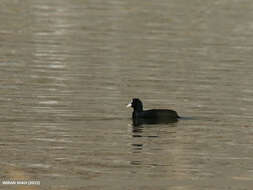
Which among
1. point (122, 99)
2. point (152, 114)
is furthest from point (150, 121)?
point (122, 99)

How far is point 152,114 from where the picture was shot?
85.1ft

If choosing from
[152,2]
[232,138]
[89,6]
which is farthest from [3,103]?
[152,2]

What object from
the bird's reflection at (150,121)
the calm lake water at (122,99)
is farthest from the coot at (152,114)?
the calm lake water at (122,99)

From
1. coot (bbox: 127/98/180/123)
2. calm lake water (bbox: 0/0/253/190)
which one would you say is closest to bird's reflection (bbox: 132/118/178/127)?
coot (bbox: 127/98/180/123)

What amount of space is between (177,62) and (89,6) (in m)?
22.5

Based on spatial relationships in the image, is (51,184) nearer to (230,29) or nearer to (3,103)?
(3,103)

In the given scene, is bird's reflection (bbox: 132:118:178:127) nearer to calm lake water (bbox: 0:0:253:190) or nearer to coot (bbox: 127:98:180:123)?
coot (bbox: 127:98:180:123)

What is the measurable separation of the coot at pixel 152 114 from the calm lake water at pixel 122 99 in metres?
0.24

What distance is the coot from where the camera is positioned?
83.9 feet

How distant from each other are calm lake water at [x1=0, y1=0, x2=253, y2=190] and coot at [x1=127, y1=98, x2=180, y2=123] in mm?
244

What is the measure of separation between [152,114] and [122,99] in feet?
10.4

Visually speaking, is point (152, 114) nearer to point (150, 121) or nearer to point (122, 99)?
point (150, 121)

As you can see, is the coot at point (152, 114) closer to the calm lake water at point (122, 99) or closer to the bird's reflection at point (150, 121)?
the bird's reflection at point (150, 121)

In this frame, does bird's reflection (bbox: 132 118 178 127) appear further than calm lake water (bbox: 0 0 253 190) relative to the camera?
Yes
